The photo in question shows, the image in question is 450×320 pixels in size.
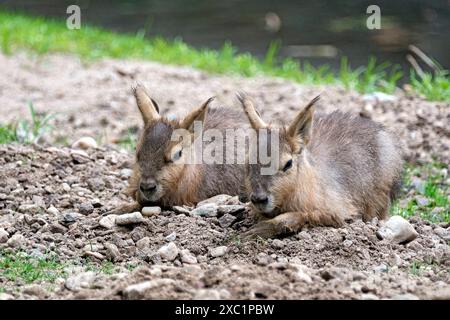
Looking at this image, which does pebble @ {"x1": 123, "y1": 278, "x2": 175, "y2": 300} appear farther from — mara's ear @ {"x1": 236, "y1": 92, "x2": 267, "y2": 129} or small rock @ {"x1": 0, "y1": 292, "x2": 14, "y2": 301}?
mara's ear @ {"x1": 236, "y1": 92, "x2": 267, "y2": 129}

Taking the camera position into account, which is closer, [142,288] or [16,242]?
[142,288]

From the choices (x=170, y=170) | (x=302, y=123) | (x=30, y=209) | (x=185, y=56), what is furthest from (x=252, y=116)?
(x=185, y=56)

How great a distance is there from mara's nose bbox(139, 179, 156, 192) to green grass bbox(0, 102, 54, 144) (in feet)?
6.96

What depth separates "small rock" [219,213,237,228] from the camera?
6.01m

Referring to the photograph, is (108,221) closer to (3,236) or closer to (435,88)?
(3,236)

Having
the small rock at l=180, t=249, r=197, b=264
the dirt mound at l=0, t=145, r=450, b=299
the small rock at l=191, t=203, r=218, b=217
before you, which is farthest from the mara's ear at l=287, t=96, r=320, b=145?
the small rock at l=180, t=249, r=197, b=264

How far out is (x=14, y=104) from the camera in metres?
9.91

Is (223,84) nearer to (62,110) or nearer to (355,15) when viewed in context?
(62,110)

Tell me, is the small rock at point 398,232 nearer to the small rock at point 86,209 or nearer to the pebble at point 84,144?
the small rock at point 86,209

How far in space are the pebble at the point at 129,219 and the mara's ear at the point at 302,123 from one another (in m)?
1.07

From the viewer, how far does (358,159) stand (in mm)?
6605

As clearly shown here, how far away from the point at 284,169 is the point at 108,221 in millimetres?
1208

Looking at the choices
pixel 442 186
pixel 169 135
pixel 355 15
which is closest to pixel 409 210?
pixel 442 186

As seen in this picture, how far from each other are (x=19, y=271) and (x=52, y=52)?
6898mm
